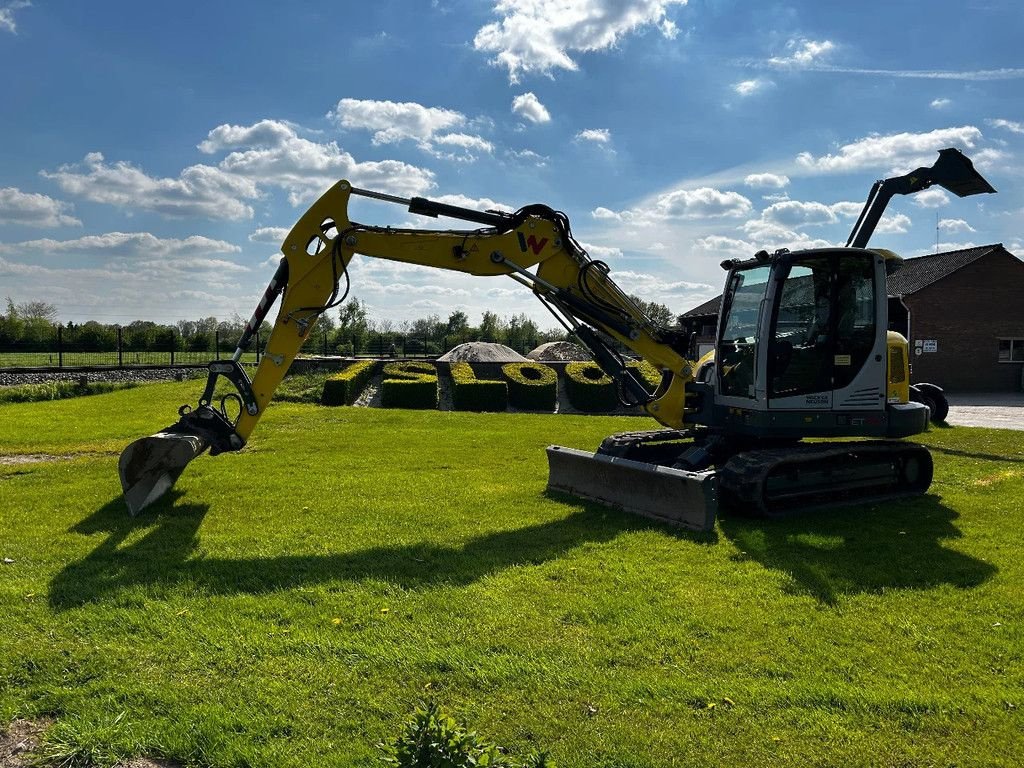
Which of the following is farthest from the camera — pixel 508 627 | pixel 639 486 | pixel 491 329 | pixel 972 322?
pixel 491 329

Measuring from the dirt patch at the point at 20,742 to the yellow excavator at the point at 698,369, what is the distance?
3.99 m

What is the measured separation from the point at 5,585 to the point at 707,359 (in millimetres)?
7878

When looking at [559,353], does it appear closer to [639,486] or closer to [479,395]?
[479,395]

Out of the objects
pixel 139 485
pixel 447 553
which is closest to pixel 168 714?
pixel 447 553

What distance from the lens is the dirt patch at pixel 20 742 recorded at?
11.0ft

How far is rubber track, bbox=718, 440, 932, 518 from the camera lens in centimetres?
779

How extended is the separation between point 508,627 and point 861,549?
3.92 metres

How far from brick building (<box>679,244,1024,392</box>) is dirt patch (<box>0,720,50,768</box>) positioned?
2947 centimetres

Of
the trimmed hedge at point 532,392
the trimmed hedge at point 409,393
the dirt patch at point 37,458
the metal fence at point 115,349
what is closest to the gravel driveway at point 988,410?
the trimmed hedge at point 532,392

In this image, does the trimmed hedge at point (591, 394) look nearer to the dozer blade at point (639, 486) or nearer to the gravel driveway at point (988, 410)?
the gravel driveway at point (988, 410)

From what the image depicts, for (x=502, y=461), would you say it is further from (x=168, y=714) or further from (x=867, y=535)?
(x=168, y=714)

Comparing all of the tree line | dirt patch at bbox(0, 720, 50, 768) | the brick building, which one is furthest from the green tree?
dirt patch at bbox(0, 720, 50, 768)

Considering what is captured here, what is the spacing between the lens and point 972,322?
31062mm

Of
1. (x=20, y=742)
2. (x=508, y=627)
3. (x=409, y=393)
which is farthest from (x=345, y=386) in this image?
(x=20, y=742)
